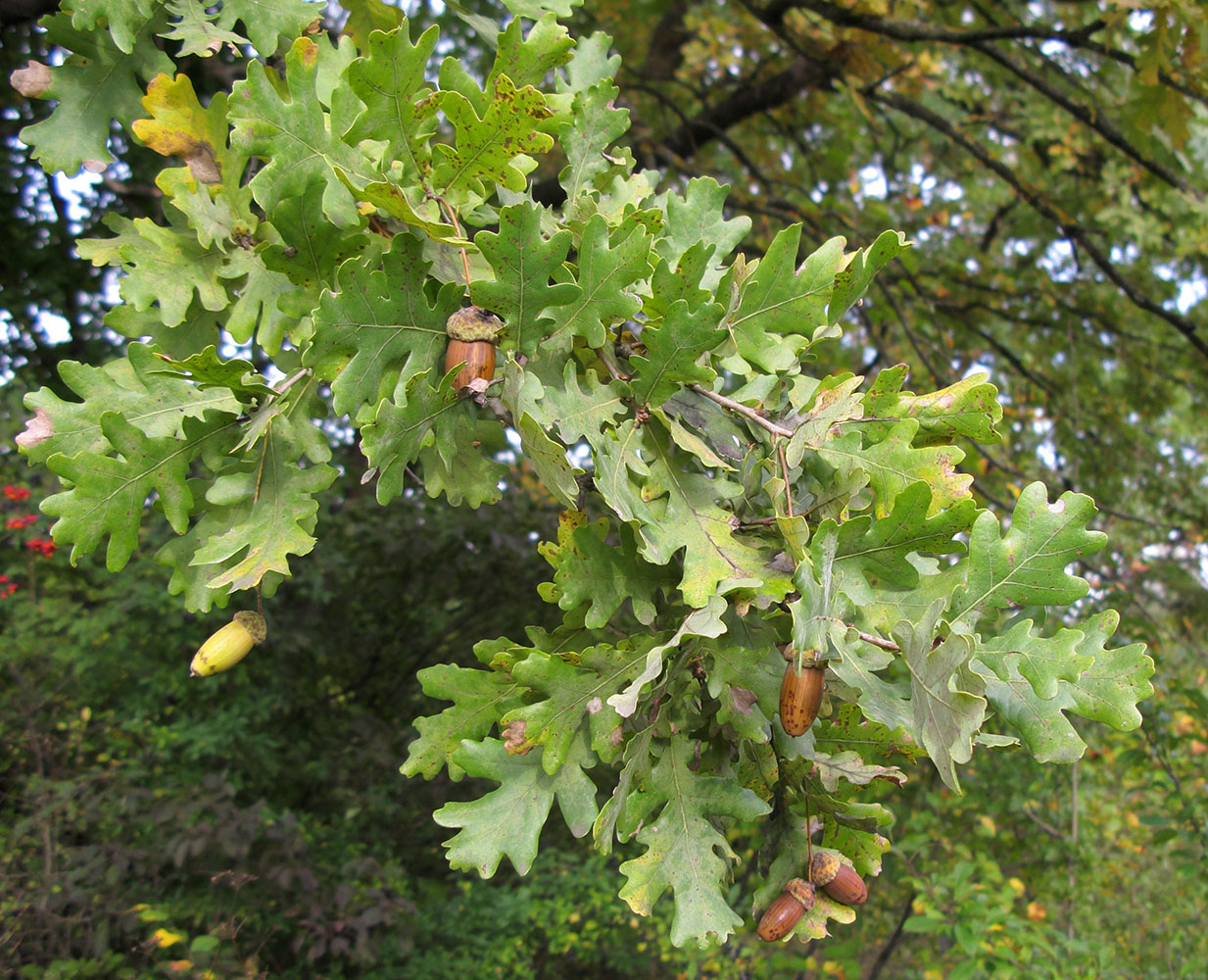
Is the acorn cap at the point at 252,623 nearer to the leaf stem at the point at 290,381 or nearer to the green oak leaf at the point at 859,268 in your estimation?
the leaf stem at the point at 290,381

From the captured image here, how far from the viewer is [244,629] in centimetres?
113

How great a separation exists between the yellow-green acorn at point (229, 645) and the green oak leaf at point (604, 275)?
0.55m

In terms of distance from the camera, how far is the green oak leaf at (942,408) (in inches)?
37.5

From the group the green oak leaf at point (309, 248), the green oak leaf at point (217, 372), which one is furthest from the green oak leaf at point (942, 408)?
the green oak leaf at point (217, 372)

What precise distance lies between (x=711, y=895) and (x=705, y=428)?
19.3 inches

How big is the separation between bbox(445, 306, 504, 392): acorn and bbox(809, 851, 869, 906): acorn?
2.03 ft

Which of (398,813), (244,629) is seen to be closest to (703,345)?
(244,629)

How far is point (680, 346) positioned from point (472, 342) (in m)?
0.21

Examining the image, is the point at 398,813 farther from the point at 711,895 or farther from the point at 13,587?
the point at 711,895

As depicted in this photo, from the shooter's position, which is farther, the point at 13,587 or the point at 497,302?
the point at 13,587

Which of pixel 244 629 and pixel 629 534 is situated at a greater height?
pixel 629 534

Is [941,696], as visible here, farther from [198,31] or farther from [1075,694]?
[198,31]

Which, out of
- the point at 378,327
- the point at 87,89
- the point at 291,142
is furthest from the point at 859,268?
the point at 87,89

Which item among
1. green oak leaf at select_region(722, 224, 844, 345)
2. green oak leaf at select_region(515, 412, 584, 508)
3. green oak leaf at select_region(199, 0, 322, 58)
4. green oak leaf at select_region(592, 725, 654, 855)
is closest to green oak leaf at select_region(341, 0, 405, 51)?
green oak leaf at select_region(199, 0, 322, 58)
